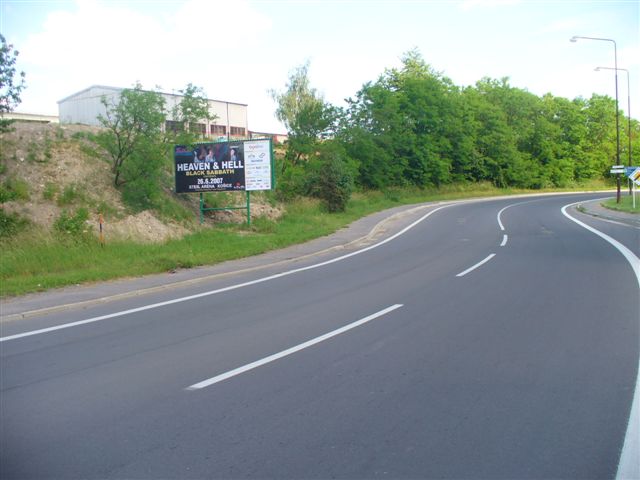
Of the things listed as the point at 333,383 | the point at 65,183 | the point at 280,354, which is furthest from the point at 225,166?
the point at 333,383

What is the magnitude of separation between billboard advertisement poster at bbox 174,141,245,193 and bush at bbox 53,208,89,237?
538 centimetres

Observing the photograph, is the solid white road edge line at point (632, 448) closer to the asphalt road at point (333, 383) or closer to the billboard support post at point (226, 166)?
the asphalt road at point (333, 383)

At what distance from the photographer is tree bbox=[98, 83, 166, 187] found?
19844 millimetres

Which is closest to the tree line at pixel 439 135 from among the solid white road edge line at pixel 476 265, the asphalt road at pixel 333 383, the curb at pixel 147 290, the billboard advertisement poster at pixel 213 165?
the billboard advertisement poster at pixel 213 165

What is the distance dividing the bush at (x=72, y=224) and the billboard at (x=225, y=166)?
17.6 ft

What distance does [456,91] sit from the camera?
223 ft

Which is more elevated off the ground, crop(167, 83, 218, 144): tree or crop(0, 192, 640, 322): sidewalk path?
crop(167, 83, 218, 144): tree

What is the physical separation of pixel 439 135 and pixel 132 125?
144ft

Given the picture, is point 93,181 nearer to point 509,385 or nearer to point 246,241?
point 246,241

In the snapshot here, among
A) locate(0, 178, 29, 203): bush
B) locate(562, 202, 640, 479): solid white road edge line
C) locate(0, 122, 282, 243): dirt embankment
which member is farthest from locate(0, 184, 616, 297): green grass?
locate(562, 202, 640, 479): solid white road edge line

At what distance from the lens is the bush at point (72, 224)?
1762 centimetres

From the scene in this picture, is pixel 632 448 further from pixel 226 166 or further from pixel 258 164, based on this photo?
pixel 226 166

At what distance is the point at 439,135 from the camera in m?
59.4

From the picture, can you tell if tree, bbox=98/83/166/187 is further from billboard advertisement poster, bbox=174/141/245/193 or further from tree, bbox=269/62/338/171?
tree, bbox=269/62/338/171
